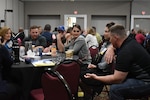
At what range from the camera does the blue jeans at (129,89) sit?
243 centimetres

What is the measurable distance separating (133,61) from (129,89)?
292 mm

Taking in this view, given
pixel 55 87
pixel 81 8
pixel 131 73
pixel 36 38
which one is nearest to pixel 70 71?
pixel 131 73

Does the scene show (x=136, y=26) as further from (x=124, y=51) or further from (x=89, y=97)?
(x=124, y=51)

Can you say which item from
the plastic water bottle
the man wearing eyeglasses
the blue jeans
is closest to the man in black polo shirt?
the blue jeans

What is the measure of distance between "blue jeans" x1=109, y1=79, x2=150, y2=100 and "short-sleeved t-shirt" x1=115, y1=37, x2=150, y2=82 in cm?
9

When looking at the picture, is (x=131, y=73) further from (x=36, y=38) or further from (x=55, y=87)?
(x=36, y=38)

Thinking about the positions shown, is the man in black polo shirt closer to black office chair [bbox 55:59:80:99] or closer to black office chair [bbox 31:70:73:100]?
black office chair [bbox 55:59:80:99]

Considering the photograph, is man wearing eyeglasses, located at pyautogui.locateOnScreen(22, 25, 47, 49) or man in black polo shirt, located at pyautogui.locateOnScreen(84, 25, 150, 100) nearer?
man in black polo shirt, located at pyautogui.locateOnScreen(84, 25, 150, 100)

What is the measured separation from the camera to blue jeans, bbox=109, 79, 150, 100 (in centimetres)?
243

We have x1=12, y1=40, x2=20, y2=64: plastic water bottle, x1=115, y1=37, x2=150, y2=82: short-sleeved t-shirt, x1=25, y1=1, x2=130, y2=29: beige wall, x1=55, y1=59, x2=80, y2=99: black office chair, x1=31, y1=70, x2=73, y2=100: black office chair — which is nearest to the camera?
x1=31, y1=70, x2=73, y2=100: black office chair

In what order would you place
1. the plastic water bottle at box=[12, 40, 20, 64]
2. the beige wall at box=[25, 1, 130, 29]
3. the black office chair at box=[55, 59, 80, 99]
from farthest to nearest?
the beige wall at box=[25, 1, 130, 29], the plastic water bottle at box=[12, 40, 20, 64], the black office chair at box=[55, 59, 80, 99]

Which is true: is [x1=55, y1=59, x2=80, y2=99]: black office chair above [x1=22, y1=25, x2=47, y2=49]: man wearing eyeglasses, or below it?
below

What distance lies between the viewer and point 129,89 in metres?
2.43

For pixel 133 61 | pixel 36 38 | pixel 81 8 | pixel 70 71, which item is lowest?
pixel 70 71
